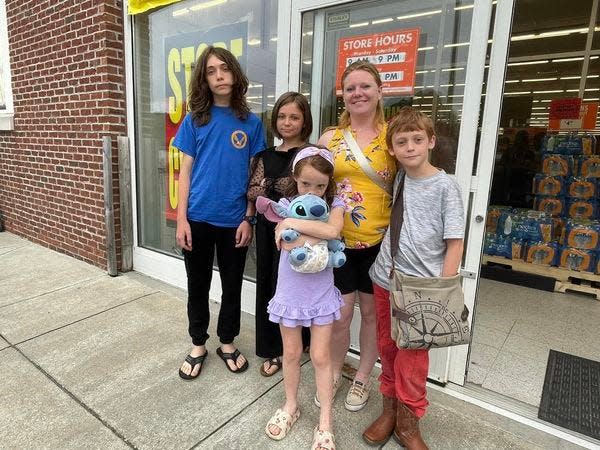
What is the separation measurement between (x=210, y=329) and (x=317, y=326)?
1487mm

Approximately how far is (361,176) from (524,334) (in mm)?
2196

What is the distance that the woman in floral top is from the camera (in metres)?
1.95

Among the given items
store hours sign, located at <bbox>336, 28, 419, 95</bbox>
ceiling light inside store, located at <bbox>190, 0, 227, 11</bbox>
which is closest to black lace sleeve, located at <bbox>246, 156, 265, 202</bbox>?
store hours sign, located at <bbox>336, 28, 419, 95</bbox>

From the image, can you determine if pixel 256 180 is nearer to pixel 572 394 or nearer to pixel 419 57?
pixel 419 57

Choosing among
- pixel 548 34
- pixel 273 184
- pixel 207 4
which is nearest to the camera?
pixel 273 184

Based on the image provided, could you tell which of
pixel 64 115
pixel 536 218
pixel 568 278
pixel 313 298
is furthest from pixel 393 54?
pixel 64 115

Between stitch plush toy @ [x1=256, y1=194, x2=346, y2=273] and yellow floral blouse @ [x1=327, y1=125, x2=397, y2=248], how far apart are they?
7.1 inches

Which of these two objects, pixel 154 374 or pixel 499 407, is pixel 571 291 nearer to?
pixel 499 407

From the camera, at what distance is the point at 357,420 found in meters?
2.18

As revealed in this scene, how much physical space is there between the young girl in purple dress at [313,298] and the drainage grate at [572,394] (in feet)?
4.15

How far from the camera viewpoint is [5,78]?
5273mm

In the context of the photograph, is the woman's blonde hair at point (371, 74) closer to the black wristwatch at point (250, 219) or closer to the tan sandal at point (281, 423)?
the black wristwatch at point (250, 219)

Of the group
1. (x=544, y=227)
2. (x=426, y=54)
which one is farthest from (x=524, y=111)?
(x=426, y=54)

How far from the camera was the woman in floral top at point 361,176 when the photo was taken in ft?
6.40
